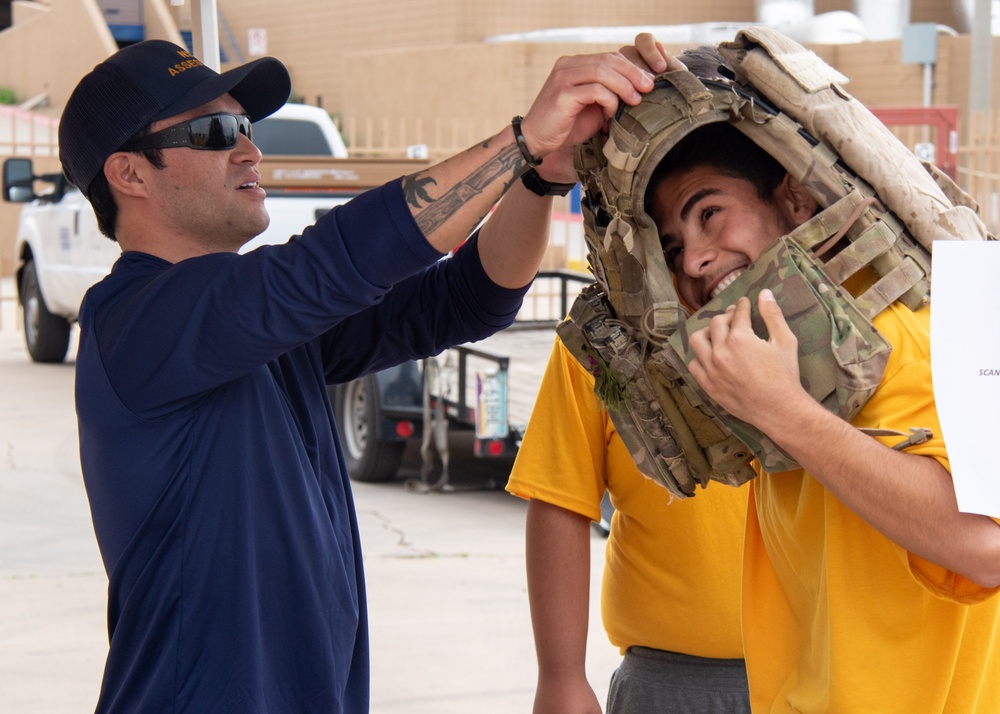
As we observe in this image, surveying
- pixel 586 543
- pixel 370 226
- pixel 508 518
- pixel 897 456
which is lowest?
pixel 508 518

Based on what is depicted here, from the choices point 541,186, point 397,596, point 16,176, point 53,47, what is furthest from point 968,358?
point 53,47

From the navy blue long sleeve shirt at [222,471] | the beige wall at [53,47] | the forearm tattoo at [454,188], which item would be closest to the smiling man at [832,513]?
the forearm tattoo at [454,188]

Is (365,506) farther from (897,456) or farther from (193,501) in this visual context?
(897,456)

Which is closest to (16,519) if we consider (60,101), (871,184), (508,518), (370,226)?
(508,518)

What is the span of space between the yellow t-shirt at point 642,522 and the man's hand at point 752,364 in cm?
78

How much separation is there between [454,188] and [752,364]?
620mm

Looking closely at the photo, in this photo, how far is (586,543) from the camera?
254cm

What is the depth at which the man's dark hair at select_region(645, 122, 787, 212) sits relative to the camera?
199 centimetres

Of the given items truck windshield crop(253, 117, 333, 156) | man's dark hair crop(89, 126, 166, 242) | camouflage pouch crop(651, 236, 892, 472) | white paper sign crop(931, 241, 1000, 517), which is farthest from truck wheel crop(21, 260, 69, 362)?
white paper sign crop(931, 241, 1000, 517)

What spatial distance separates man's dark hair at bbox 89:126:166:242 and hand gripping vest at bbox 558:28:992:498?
84 centimetres

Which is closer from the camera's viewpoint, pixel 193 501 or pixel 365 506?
pixel 193 501

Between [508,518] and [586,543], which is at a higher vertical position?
[586,543]

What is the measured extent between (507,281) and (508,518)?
499 centimetres

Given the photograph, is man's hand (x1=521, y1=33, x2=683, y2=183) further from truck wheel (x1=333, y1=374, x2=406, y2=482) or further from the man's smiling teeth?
truck wheel (x1=333, y1=374, x2=406, y2=482)
